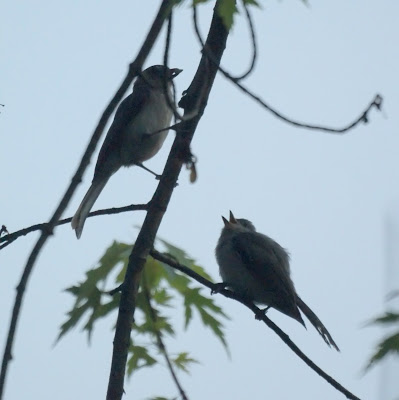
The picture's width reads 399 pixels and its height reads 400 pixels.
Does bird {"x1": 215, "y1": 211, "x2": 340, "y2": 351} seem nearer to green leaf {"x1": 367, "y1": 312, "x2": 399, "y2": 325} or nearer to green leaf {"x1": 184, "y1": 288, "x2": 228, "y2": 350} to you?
green leaf {"x1": 184, "y1": 288, "x2": 228, "y2": 350}

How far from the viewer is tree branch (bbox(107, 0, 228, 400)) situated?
330cm

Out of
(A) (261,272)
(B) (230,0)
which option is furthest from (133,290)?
(A) (261,272)

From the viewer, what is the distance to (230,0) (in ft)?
9.00

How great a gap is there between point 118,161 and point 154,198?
9.48 ft

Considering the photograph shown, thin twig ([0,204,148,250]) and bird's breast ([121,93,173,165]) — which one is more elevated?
bird's breast ([121,93,173,165])

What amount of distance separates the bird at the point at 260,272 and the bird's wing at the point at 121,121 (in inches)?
45.0

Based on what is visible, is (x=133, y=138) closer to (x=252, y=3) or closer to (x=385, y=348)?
(x=252, y=3)

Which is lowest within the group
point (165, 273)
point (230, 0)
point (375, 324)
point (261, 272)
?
point (375, 324)

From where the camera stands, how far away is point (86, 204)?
19.7ft

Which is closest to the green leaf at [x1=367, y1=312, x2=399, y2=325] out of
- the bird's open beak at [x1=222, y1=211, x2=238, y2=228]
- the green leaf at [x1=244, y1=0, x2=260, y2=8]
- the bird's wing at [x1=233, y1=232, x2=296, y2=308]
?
the green leaf at [x1=244, y1=0, x2=260, y2=8]

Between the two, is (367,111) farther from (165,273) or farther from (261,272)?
(261,272)

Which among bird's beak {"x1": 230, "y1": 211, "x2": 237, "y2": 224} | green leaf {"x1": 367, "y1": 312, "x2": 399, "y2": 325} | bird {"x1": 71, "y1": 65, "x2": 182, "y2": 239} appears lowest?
green leaf {"x1": 367, "y1": 312, "x2": 399, "y2": 325}

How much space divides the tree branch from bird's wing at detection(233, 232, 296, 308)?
201cm

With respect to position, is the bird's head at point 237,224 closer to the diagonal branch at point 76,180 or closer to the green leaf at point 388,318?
the green leaf at point 388,318
